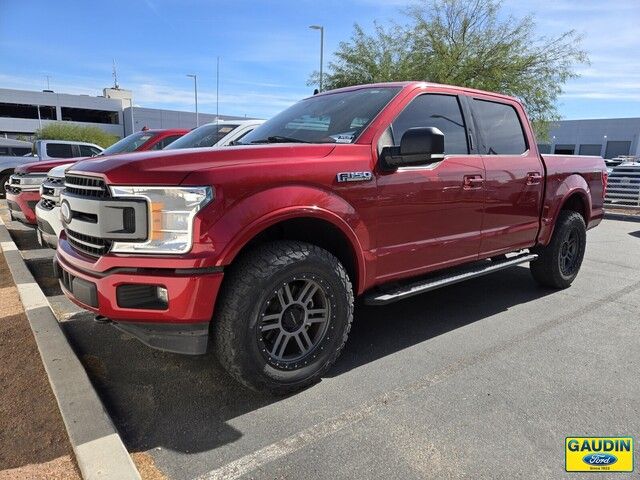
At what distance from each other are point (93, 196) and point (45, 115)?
74533 mm

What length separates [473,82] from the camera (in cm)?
1917

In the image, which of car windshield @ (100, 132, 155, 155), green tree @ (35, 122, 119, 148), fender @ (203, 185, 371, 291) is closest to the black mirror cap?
fender @ (203, 185, 371, 291)

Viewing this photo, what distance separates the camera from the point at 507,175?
4.35 metres

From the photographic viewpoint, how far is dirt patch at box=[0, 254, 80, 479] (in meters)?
2.26

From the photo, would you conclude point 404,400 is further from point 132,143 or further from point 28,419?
point 132,143

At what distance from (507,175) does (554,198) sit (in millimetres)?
1003

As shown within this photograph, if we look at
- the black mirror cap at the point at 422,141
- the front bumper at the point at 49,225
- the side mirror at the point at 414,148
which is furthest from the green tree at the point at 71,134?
the black mirror cap at the point at 422,141

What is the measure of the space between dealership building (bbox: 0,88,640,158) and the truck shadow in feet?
187

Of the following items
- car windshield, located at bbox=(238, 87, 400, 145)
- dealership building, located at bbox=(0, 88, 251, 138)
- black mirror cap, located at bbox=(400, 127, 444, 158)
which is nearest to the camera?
black mirror cap, located at bbox=(400, 127, 444, 158)

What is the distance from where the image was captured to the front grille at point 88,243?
106 inches

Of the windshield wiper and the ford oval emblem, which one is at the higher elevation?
the windshield wiper

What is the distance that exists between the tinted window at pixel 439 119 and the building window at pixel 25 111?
73145mm

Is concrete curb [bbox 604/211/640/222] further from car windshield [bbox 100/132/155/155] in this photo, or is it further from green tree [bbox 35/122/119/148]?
green tree [bbox 35/122/119/148]

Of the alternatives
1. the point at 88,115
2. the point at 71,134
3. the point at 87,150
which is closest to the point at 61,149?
the point at 87,150
